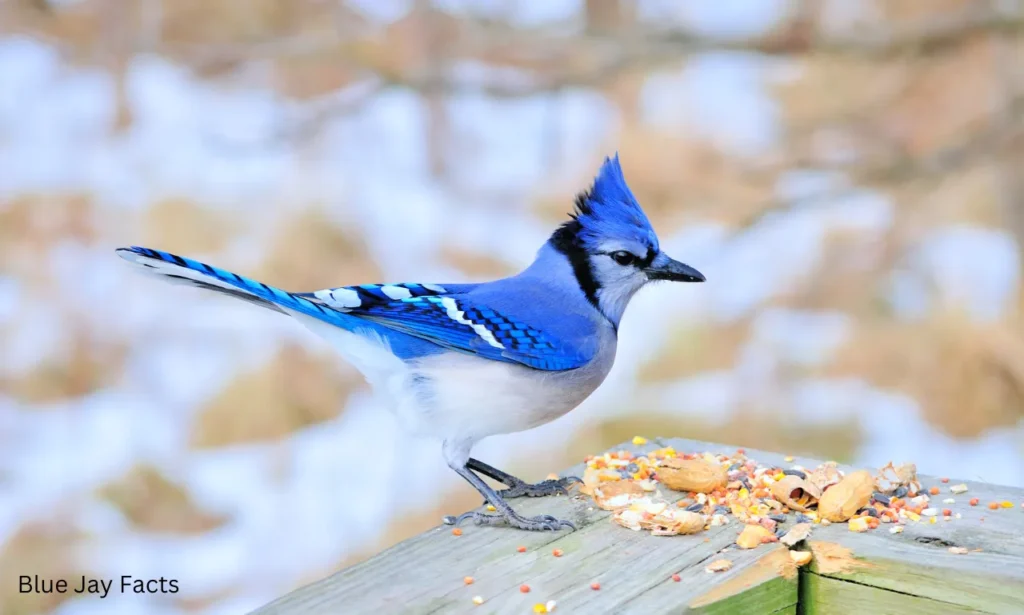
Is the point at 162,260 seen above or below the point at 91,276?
below

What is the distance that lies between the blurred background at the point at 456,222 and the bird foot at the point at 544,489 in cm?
206

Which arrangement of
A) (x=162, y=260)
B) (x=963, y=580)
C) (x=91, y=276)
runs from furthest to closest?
(x=91, y=276) < (x=162, y=260) < (x=963, y=580)

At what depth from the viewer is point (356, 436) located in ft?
14.0

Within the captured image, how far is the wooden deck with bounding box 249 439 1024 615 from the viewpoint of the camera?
4.42 feet

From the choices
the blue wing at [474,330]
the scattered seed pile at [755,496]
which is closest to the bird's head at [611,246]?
the blue wing at [474,330]

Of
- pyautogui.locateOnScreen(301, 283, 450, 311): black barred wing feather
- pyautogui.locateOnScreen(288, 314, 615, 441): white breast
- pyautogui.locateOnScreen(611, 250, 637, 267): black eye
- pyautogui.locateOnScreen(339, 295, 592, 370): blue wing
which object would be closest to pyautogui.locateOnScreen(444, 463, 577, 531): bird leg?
pyautogui.locateOnScreen(288, 314, 615, 441): white breast

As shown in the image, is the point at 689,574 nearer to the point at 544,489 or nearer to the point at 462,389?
the point at 544,489

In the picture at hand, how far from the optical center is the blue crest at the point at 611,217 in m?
1.92

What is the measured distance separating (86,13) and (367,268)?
1544mm

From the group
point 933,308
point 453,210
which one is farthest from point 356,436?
point 933,308

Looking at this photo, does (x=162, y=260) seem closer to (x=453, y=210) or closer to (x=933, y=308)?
(x=453, y=210)

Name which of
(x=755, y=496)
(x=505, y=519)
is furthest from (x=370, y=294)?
(x=755, y=496)

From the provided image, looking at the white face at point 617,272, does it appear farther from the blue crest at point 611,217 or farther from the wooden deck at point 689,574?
the wooden deck at point 689,574

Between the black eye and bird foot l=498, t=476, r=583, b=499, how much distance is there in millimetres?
379
